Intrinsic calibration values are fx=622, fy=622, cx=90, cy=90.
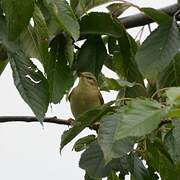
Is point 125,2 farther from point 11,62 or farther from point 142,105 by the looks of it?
point 142,105

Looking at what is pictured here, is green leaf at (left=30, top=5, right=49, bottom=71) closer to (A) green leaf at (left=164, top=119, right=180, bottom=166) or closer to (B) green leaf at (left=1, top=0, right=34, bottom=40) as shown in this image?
(B) green leaf at (left=1, top=0, right=34, bottom=40)

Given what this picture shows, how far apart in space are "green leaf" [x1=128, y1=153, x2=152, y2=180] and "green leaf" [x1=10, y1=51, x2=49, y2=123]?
14.5 inches

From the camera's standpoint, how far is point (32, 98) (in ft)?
4.70

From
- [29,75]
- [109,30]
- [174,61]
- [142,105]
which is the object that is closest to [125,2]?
[109,30]

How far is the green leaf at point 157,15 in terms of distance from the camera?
174 centimetres

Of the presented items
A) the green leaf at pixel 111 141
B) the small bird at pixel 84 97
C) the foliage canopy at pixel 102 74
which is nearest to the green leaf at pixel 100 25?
the foliage canopy at pixel 102 74

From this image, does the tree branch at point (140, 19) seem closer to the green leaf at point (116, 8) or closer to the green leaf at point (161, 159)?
the green leaf at point (116, 8)

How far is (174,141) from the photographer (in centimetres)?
149

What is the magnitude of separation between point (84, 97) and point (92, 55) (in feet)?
4.56

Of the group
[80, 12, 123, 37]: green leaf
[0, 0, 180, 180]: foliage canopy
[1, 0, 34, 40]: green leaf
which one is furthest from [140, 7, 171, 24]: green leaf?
[1, 0, 34, 40]: green leaf

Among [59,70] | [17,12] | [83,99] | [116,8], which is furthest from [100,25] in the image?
[83,99]

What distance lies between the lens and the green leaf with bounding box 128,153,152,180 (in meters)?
1.72

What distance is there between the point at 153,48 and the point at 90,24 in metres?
0.21

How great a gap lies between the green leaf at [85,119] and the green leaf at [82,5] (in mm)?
309
